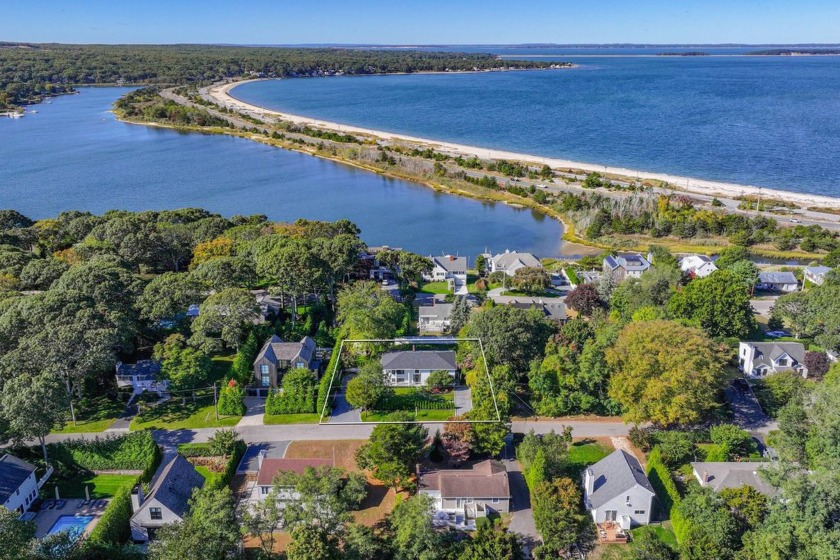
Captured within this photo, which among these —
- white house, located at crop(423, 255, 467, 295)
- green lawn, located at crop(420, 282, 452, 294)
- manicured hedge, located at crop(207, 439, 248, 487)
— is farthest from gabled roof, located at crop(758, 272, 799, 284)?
manicured hedge, located at crop(207, 439, 248, 487)

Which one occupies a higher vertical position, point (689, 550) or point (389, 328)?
point (389, 328)

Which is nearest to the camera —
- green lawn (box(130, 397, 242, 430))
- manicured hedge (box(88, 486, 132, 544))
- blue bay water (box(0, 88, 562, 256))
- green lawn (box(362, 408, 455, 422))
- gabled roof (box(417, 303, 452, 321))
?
manicured hedge (box(88, 486, 132, 544))

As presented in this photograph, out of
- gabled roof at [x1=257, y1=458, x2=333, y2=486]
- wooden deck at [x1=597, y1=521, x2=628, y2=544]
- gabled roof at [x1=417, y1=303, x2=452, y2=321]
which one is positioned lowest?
wooden deck at [x1=597, y1=521, x2=628, y2=544]

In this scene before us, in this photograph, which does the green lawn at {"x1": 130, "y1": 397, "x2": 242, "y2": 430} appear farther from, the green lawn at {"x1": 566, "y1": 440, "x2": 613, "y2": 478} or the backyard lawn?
the green lawn at {"x1": 566, "y1": 440, "x2": 613, "y2": 478}

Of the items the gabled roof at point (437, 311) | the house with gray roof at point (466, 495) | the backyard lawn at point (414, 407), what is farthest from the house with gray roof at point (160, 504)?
the gabled roof at point (437, 311)

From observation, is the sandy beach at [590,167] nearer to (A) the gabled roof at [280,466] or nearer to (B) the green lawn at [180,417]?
(B) the green lawn at [180,417]

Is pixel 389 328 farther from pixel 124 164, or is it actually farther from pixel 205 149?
pixel 205 149

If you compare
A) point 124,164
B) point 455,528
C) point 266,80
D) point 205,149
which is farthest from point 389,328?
point 266,80
